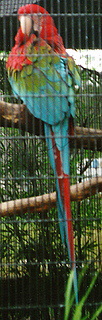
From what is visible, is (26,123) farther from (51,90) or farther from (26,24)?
(26,24)

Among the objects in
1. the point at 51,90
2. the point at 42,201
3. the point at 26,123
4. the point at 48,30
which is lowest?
the point at 42,201

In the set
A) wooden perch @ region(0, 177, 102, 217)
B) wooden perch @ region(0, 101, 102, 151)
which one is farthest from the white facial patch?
wooden perch @ region(0, 177, 102, 217)

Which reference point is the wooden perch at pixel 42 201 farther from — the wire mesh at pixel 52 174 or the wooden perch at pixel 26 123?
the wooden perch at pixel 26 123

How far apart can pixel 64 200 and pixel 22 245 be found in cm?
83

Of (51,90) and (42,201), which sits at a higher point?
(51,90)

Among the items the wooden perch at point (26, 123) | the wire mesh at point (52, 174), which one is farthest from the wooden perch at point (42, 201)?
the wooden perch at point (26, 123)

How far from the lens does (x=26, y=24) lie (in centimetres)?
173

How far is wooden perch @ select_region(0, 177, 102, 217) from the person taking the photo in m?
1.65

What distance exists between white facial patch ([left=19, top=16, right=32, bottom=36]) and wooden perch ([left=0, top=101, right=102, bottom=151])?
31 cm

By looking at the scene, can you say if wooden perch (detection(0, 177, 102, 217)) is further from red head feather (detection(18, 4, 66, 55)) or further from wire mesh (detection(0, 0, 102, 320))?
red head feather (detection(18, 4, 66, 55))

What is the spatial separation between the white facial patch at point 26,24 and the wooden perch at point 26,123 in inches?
12.4

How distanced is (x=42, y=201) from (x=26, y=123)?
0.32m

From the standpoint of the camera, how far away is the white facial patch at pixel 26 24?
169 centimetres

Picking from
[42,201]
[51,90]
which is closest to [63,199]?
[42,201]
